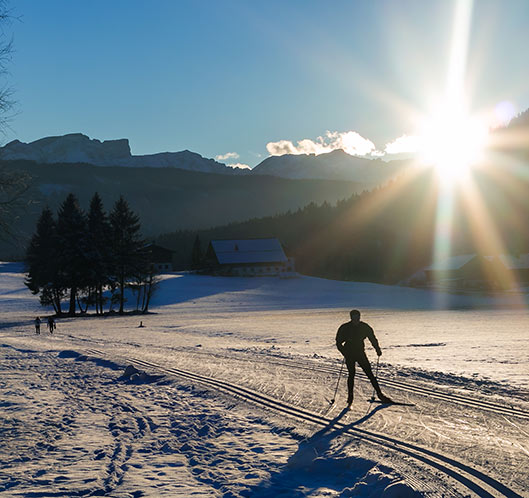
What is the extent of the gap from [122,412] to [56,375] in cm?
632

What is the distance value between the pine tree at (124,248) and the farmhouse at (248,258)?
151ft

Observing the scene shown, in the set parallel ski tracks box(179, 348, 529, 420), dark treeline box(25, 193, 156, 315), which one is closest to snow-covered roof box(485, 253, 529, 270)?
dark treeline box(25, 193, 156, 315)

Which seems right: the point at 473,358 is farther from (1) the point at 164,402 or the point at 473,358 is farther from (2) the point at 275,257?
(2) the point at 275,257

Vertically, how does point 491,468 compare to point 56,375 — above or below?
above

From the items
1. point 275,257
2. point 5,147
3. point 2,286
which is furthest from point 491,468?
point 275,257

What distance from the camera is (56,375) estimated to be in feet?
53.5

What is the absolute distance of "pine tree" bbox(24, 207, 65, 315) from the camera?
51.2 meters

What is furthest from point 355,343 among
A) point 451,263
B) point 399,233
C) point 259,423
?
point 399,233

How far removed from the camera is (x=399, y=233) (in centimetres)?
16325

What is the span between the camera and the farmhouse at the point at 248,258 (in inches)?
4119

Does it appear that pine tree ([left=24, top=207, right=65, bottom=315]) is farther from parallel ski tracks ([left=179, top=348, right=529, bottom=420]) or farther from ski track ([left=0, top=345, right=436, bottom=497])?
ski track ([left=0, top=345, right=436, bottom=497])

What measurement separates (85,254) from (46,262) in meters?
4.27

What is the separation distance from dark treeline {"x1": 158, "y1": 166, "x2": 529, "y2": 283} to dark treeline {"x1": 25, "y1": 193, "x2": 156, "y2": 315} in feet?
182

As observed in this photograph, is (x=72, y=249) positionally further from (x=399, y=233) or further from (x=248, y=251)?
(x=399, y=233)
